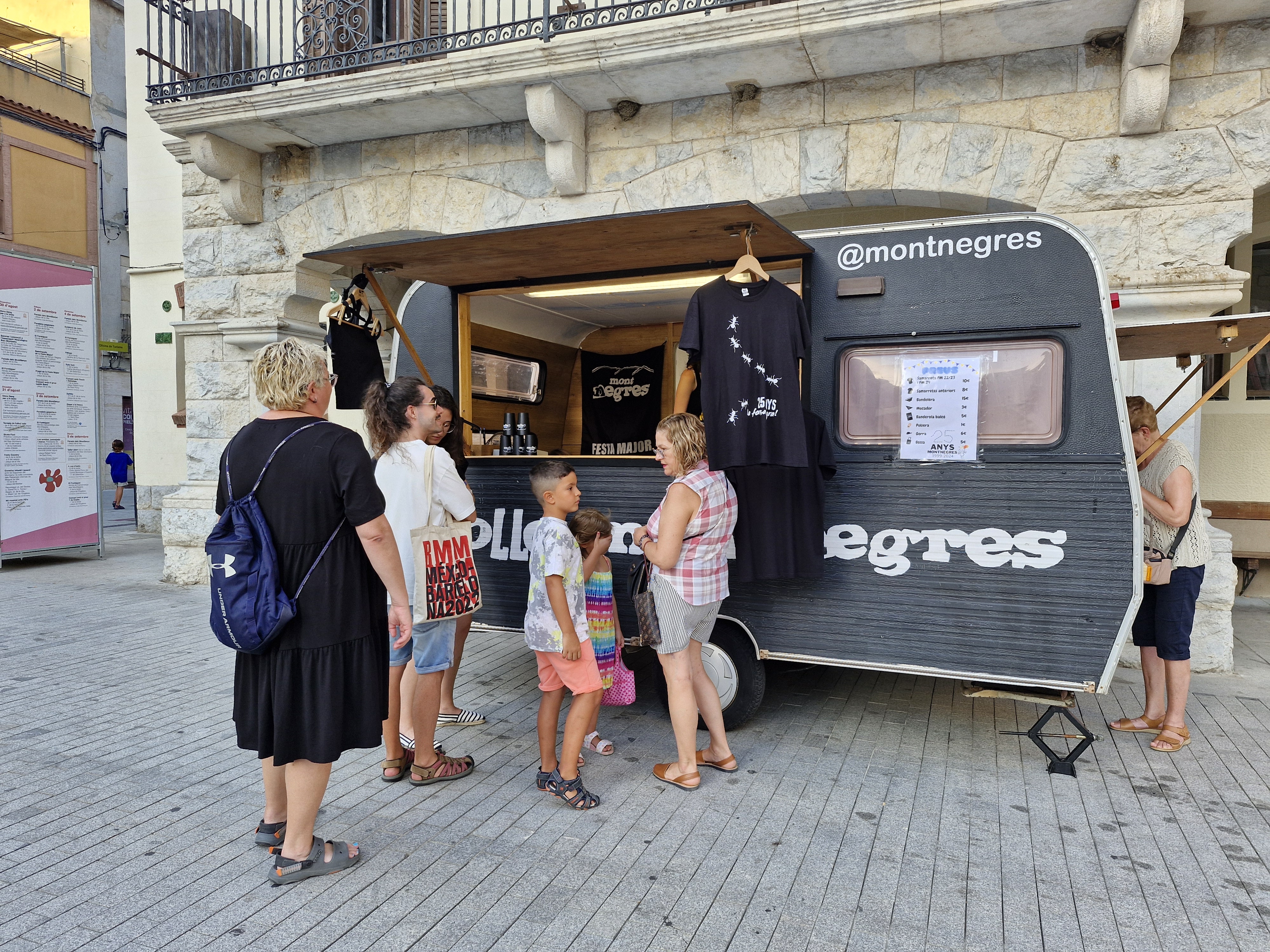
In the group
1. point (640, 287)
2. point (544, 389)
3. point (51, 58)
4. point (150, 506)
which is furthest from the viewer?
point (51, 58)

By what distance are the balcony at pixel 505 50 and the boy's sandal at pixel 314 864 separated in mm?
5778

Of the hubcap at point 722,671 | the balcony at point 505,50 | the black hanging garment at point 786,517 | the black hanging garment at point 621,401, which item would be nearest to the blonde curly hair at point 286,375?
the black hanging garment at point 786,517

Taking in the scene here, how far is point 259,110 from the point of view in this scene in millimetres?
7652

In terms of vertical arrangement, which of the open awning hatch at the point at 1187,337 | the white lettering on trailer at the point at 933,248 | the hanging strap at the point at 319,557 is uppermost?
the white lettering on trailer at the point at 933,248

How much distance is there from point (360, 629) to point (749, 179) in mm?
5226

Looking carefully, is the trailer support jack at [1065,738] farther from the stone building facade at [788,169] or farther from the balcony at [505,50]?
the balcony at [505,50]

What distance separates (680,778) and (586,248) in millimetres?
2842

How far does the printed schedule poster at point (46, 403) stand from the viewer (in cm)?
945

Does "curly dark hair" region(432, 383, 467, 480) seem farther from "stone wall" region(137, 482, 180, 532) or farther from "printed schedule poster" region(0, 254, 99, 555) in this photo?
"stone wall" region(137, 482, 180, 532)

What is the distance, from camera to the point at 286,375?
117 inches

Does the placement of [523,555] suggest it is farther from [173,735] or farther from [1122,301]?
[1122,301]

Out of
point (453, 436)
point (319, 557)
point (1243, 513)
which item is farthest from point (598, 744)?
point (1243, 513)

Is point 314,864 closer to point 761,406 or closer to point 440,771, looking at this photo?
point 440,771

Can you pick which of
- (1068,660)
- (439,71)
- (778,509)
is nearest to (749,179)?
(439,71)
